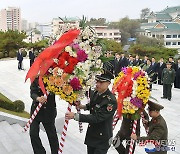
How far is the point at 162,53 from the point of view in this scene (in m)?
35.0

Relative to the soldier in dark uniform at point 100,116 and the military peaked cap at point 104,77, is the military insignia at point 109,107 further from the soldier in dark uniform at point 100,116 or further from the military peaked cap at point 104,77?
the military peaked cap at point 104,77

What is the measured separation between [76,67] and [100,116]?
0.79m

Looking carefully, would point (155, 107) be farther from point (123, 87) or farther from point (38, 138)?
point (38, 138)

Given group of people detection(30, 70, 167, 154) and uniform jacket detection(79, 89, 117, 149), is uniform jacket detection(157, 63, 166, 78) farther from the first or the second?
uniform jacket detection(79, 89, 117, 149)

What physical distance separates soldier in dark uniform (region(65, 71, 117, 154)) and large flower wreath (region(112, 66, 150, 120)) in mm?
548

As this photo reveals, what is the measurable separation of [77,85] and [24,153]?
83.5 inches

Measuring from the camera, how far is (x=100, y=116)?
3939 mm

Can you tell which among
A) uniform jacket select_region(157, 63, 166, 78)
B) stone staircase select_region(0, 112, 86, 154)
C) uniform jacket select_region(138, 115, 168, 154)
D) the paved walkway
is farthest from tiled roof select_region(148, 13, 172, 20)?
uniform jacket select_region(138, 115, 168, 154)

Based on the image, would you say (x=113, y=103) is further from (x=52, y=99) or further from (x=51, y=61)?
(x=52, y=99)

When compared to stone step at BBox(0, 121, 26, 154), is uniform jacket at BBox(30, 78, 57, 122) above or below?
above

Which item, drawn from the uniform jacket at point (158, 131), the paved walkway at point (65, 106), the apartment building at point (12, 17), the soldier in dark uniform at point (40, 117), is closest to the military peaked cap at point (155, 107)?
the uniform jacket at point (158, 131)

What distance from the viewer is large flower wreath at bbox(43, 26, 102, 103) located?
13.4 feet

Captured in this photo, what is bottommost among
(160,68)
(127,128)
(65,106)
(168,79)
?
(65,106)

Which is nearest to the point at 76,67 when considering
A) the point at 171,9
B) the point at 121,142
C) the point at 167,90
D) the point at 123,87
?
the point at 123,87
